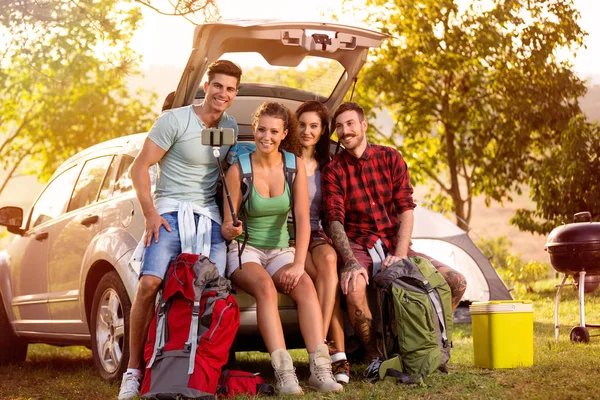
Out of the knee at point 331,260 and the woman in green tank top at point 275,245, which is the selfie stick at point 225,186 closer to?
the woman in green tank top at point 275,245

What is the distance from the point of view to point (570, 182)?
1462 cm

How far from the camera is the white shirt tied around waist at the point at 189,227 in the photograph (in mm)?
5332

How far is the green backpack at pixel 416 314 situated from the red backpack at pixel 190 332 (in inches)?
42.2

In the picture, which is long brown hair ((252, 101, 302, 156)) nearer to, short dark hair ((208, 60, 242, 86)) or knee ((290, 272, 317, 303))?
short dark hair ((208, 60, 242, 86))

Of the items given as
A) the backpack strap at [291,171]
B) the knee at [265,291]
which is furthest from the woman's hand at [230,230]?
the backpack strap at [291,171]

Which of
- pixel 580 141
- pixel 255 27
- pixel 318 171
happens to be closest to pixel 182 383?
pixel 318 171

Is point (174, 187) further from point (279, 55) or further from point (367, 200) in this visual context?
point (279, 55)

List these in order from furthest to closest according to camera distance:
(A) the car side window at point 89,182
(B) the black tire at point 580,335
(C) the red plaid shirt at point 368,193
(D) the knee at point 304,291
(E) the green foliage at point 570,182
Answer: (E) the green foliage at point 570,182 < (B) the black tire at point 580,335 < (A) the car side window at point 89,182 < (C) the red plaid shirt at point 368,193 < (D) the knee at point 304,291

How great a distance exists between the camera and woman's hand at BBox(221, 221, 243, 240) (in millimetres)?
5316

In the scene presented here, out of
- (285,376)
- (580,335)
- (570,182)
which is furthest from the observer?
(570,182)

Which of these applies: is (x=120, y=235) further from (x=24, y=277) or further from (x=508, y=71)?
(x=508, y=71)

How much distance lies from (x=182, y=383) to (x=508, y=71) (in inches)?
570

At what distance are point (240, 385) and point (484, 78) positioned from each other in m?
14.3

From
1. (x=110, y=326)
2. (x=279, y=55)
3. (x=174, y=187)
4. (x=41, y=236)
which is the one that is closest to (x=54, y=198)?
(x=41, y=236)
